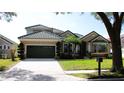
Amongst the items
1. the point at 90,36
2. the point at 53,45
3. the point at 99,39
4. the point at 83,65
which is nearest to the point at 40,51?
the point at 53,45

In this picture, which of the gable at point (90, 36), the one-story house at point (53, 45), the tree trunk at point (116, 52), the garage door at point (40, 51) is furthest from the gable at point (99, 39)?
the tree trunk at point (116, 52)

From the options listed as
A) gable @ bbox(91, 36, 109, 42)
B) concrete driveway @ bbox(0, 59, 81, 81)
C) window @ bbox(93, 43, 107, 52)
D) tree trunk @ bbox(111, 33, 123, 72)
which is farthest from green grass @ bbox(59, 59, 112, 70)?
window @ bbox(93, 43, 107, 52)

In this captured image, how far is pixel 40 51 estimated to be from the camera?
30.5 metres

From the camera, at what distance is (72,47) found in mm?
31750

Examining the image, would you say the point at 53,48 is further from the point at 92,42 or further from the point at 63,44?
the point at 92,42

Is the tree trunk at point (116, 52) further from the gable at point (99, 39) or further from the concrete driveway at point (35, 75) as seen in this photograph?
the gable at point (99, 39)

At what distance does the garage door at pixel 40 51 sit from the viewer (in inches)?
1196

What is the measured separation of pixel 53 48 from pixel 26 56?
316 centimetres

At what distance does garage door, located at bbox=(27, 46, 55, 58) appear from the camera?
30.4m

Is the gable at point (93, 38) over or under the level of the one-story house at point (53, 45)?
over

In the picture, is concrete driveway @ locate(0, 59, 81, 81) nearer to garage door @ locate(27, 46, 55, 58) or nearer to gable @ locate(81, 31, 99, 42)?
garage door @ locate(27, 46, 55, 58)

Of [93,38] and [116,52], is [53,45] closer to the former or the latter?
[93,38]
